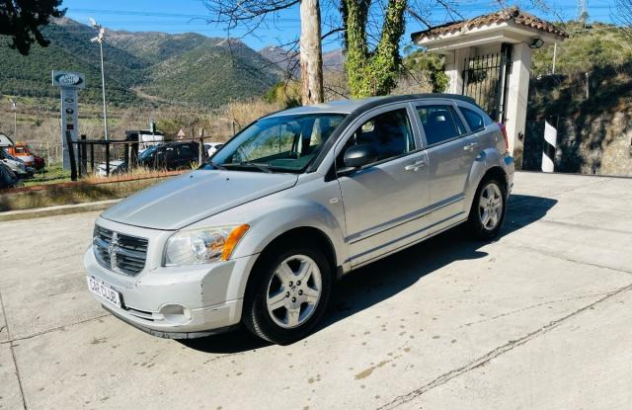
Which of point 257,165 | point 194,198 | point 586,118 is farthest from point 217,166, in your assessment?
point 586,118

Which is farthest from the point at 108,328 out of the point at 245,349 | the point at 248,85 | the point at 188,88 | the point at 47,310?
the point at 188,88

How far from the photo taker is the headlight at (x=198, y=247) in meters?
2.91

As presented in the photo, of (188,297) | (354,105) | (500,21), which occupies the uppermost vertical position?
(500,21)

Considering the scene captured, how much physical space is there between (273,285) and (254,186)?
0.73 metres

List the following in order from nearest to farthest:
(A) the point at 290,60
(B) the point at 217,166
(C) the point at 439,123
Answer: (B) the point at 217,166, (C) the point at 439,123, (A) the point at 290,60

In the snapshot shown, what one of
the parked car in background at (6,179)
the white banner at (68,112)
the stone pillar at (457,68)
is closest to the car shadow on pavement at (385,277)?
the stone pillar at (457,68)

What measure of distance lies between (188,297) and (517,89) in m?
9.92

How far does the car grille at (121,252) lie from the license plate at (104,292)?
0.43ft

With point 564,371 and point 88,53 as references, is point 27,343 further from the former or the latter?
point 88,53

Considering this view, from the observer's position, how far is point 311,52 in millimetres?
9781

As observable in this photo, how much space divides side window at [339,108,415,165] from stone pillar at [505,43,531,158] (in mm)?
7459

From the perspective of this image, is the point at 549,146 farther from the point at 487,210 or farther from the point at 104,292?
the point at 104,292

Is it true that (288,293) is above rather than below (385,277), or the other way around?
above

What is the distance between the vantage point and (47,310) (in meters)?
4.20
